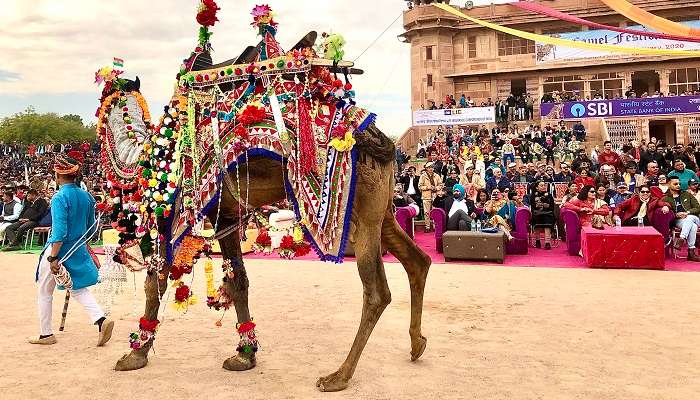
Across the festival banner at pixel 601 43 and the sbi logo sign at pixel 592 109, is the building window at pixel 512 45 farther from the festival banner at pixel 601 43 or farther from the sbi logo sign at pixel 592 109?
the sbi logo sign at pixel 592 109

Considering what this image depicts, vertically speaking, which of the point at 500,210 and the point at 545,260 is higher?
the point at 500,210

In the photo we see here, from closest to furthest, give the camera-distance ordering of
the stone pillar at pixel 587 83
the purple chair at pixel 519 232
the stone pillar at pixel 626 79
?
the purple chair at pixel 519 232 → the stone pillar at pixel 626 79 → the stone pillar at pixel 587 83

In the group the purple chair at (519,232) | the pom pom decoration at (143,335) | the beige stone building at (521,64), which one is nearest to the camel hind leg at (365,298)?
the pom pom decoration at (143,335)

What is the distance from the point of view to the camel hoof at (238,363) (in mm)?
4176

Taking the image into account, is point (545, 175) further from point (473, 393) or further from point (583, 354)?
point (473, 393)

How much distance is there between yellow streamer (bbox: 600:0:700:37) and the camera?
10.9m

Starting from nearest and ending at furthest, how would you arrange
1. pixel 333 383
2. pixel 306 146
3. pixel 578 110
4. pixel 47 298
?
pixel 333 383
pixel 306 146
pixel 47 298
pixel 578 110

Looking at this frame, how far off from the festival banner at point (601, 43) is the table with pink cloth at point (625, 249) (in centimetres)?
1761

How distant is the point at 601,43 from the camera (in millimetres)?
25391

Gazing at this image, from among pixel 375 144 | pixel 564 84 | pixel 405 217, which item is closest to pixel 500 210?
pixel 405 217

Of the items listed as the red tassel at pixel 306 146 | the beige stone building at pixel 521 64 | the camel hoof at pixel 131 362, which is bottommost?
the camel hoof at pixel 131 362

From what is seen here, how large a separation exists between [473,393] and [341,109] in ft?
7.41

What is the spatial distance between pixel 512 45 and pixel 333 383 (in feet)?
101

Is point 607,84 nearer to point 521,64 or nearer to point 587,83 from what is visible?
point 587,83
